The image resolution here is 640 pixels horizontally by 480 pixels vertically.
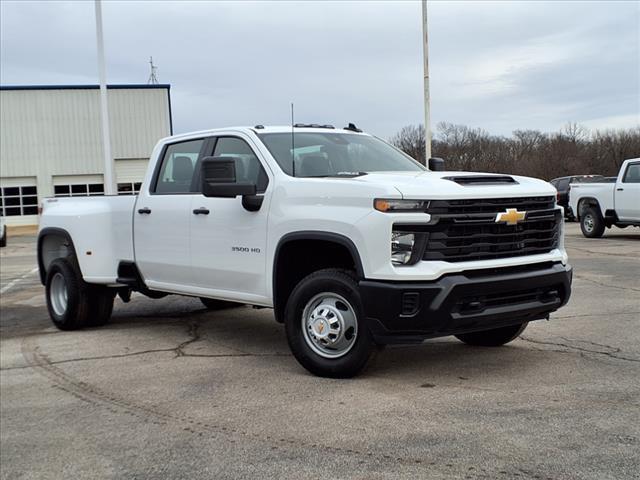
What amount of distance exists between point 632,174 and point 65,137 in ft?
108

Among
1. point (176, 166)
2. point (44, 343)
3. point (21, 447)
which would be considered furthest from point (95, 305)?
point (21, 447)

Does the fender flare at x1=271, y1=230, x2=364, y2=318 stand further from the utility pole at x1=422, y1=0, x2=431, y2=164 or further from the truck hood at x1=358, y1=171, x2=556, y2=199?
the utility pole at x1=422, y1=0, x2=431, y2=164

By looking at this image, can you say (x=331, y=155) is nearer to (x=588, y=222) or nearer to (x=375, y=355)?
(x=375, y=355)

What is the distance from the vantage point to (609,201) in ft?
57.2

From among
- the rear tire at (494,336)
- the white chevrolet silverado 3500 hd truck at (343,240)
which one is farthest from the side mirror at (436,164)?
the rear tire at (494,336)

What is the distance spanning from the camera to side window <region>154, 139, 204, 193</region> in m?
6.82

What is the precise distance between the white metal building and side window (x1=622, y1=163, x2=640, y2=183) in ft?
94.8

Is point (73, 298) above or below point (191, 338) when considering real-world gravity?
above

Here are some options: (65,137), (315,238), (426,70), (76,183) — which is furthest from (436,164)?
(65,137)

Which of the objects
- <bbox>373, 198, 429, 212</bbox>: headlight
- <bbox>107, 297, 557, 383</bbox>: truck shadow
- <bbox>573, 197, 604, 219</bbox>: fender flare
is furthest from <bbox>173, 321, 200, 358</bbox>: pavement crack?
<bbox>573, 197, 604, 219</bbox>: fender flare

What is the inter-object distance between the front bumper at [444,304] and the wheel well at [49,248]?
485 cm

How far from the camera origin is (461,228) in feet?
16.0

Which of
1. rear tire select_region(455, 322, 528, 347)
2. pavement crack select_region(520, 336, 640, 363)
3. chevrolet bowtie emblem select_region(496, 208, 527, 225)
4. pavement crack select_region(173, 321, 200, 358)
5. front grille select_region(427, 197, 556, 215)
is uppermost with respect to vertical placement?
front grille select_region(427, 197, 556, 215)

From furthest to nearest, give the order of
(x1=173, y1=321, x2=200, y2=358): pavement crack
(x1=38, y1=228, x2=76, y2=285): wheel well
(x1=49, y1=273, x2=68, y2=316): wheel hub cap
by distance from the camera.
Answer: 1. (x1=38, y1=228, x2=76, y2=285): wheel well
2. (x1=49, y1=273, x2=68, y2=316): wheel hub cap
3. (x1=173, y1=321, x2=200, y2=358): pavement crack
